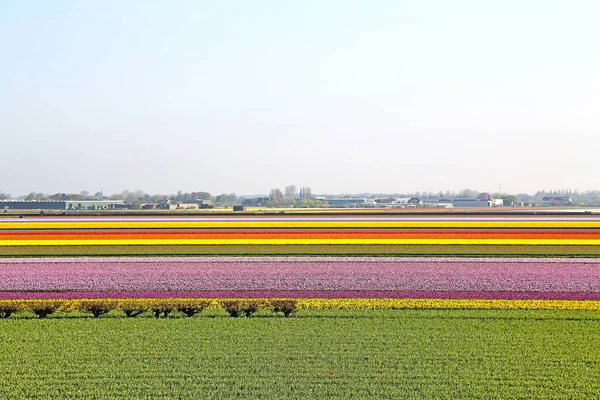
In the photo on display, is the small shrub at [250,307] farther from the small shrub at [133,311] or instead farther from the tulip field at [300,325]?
the small shrub at [133,311]

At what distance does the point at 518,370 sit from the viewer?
497 inches

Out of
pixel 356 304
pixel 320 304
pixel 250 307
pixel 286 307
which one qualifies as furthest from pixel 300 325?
pixel 356 304

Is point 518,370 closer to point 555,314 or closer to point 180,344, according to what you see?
point 555,314

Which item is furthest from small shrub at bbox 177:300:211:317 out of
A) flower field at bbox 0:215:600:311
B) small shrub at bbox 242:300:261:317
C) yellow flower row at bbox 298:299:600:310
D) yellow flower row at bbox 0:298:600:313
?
yellow flower row at bbox 298:299:600:310

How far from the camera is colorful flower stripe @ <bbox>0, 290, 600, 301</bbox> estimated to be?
20.7 meters

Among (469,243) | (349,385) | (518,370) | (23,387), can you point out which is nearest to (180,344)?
(23,387)

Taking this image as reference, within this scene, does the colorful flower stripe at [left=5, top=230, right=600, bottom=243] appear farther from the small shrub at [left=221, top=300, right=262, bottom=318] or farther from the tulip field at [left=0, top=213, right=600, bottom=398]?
the small shrub at [left=221, top=300, right=262, bottom=318]

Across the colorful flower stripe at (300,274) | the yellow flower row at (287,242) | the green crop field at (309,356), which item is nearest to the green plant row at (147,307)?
the green crop field at (309,356)

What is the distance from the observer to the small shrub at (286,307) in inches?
699

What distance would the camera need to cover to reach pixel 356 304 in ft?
62.7

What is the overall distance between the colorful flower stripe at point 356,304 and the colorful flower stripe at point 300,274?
230 centimetres

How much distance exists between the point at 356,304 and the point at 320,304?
118cm

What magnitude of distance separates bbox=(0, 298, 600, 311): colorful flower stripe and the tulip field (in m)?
0.07

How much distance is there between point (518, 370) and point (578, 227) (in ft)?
142
